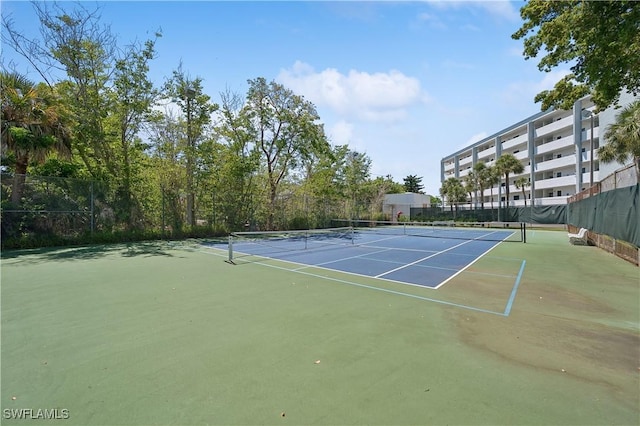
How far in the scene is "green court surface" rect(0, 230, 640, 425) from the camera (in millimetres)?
2570

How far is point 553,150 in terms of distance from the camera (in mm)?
41500

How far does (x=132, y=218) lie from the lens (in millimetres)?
17750

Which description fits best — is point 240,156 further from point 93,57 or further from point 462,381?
point 462,381

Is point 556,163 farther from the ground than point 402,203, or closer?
farther from the ground

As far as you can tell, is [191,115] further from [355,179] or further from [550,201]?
[550,201]

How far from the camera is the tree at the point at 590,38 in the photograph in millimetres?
7129

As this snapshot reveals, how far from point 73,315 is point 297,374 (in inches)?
165

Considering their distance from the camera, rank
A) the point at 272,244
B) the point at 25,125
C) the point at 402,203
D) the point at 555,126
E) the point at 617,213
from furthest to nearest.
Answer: the point at 402,203 < the point at 555,126 < the point at 272,244 < the point at 25,125 < the point at 617,213

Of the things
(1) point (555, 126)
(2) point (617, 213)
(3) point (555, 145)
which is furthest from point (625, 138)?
(1) point (555, 126)

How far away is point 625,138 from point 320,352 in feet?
77.5

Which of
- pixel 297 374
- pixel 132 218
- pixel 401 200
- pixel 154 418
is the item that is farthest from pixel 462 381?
pixel 401 200

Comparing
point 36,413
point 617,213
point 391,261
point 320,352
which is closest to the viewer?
point 36,413

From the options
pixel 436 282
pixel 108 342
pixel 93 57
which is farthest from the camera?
pixel 93 57

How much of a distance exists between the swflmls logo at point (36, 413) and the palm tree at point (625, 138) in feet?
72.0
